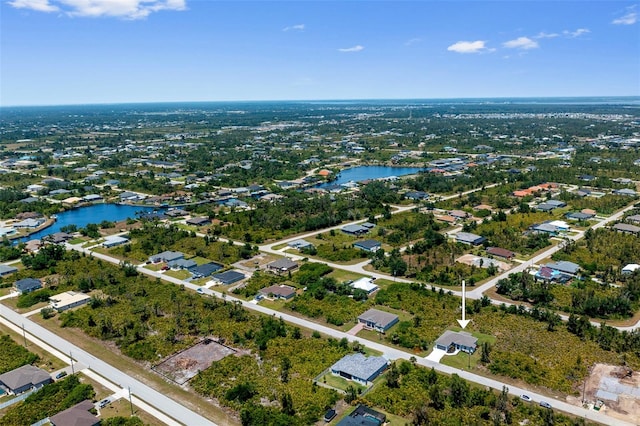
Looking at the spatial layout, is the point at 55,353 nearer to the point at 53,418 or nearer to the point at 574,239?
the point at 53,418

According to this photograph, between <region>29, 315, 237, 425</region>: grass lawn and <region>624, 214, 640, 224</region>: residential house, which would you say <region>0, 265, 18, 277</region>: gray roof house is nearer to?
<region>29, 315, 237, 425</region>: grass lawn

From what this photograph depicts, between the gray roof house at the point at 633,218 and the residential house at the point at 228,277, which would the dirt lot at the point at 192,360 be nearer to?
the residential house at the point at 228,277

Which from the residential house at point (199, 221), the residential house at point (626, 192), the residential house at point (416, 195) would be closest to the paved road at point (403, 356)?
the residential house at point (199, 221)

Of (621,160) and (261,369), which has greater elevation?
(621,160)

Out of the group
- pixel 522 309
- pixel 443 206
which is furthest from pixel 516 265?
pixel 443 206

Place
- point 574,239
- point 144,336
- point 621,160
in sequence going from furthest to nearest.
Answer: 1. point 621,160
2. point 574,239
3. point 144,336

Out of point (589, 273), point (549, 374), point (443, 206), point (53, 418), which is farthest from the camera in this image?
point (443, 206)
